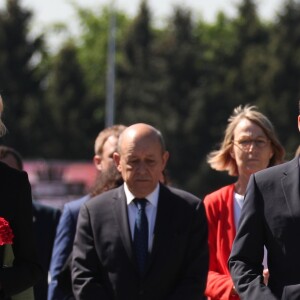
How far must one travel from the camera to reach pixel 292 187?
5.48 metres

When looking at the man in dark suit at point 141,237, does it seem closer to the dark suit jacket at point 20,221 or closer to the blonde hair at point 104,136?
the dark suit jacket at point 20,221

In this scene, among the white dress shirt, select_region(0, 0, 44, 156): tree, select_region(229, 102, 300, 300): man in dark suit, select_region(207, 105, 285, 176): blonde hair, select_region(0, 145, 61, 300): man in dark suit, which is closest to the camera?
select_region(229, 102, 300, 300): man in dark suit

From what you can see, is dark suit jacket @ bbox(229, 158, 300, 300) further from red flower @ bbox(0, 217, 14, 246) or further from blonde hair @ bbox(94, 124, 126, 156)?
blonde hair @ bbox(94, 124, 126, 156)

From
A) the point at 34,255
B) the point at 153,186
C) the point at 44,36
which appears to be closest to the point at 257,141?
the point at 153,186

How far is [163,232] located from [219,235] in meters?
0.61

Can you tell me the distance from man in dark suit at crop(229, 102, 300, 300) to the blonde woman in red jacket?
171 centimetres

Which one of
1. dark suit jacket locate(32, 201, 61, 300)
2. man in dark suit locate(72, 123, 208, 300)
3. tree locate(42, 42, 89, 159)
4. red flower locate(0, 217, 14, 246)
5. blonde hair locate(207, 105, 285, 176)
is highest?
blonde hair locate(207, 105, 285, 176)

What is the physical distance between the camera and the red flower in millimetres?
5141

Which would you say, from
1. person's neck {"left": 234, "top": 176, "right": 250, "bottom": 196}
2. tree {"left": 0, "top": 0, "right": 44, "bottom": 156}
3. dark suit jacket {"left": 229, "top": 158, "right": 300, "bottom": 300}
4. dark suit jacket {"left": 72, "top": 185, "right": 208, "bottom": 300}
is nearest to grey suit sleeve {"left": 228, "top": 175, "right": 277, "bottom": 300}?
dark suit jacket {"left": 229, "top": 158, "right": 300, "bottom": 300}

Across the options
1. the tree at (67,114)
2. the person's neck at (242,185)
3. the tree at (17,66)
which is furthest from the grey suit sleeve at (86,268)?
the tree at (17,66)

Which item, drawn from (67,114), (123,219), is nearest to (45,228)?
(123,219)

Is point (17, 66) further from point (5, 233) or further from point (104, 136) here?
point (5, 233)

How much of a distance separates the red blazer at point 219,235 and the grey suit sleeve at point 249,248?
5.81 ft

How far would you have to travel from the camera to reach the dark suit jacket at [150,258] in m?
6.89
